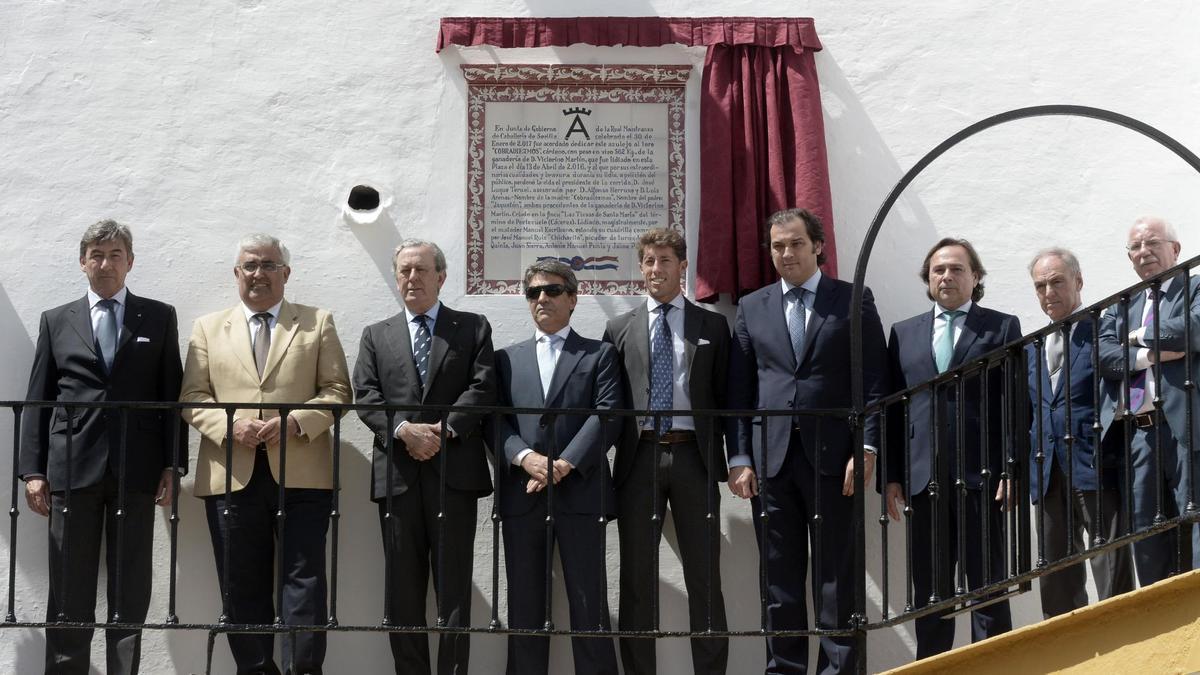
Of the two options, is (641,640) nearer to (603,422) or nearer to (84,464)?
(603,422)

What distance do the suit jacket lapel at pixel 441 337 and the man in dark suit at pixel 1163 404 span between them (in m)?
2.44

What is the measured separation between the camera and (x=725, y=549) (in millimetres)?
7266

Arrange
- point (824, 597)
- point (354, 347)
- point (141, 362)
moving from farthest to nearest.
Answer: point (354, 347) → point (141, 362) → point (824, 597)

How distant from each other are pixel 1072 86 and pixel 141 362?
13.3ft

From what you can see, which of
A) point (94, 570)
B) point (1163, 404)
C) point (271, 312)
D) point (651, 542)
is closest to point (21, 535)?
point (94, 570)

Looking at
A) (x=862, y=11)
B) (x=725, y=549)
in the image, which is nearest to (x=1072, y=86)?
(x=862, y=11)

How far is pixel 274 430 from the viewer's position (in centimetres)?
663

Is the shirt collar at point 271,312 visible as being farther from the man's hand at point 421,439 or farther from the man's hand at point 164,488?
the man's hand at point 421,439

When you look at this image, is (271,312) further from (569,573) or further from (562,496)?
(569,573)

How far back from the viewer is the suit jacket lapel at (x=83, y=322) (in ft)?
22.5

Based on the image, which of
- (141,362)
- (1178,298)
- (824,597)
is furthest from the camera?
(141,362)

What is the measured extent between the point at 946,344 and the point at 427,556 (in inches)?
84.2

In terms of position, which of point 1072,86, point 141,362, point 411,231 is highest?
point 1072,86

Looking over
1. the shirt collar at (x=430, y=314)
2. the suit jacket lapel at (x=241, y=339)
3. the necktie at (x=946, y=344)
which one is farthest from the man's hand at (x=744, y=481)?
the suit jacket lapel at (x=241, y=339)
